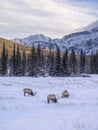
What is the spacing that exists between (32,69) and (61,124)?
75.0m

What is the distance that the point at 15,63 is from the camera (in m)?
102

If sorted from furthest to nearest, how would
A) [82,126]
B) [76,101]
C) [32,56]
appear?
[32,56] → [76,101] → [82,126]

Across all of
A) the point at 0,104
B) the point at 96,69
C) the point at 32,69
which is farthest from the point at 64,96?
the point at 96,69

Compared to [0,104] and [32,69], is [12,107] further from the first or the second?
[32,69]

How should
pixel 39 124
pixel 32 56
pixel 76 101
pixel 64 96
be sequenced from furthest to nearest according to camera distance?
pixel 32 56 < pixel 64 96 < pixel 76 101 < pixel 39 124

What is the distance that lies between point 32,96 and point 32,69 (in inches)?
2333

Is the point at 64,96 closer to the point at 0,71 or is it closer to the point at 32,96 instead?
the point at 32,96

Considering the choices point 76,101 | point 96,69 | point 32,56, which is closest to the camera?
point 76,101

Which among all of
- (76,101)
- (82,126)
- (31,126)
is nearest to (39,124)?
(31,126)

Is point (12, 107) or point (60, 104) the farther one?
point (60, 104)

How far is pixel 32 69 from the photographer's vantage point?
90.9 metres

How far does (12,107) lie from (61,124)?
816 centimetres

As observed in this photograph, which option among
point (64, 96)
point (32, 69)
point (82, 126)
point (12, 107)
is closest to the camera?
point (82, 126)

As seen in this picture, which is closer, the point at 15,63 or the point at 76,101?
the point at 76,101
